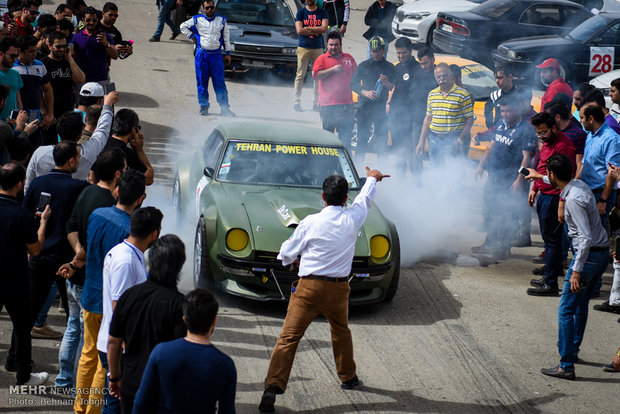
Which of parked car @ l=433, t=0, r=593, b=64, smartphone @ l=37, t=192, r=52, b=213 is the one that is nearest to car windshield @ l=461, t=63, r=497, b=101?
parked car @ l=433, t=0, r=593, b=64

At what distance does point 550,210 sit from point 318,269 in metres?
3.50

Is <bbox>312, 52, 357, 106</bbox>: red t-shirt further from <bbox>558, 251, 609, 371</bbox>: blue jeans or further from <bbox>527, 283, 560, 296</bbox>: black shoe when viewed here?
<bbox>558, 251, 609, 371</bbox>: blue jeans

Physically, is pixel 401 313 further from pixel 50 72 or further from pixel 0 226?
Result: pixel 50 72

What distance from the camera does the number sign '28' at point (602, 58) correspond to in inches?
626

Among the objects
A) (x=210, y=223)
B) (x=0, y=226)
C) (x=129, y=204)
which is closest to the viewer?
(x=129, y=204)

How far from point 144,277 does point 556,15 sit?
15.4 meters

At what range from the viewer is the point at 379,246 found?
7.40 m

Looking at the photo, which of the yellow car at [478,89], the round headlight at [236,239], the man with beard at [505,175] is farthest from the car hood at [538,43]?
the round headlight at [236,239]

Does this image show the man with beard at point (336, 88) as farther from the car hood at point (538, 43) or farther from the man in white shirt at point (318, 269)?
the man in white shirt at point (318, 269)

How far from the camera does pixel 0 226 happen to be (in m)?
5.30

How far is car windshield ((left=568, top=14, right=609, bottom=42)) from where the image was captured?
15977 millimetres

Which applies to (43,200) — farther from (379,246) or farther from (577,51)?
(577,51)

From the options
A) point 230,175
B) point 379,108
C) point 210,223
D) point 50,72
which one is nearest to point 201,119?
point 379,108

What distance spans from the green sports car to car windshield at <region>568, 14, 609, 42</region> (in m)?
8.93
